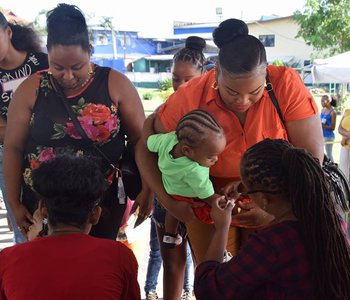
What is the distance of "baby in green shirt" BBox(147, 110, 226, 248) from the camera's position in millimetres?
1869

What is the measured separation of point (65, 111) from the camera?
81.8 inches

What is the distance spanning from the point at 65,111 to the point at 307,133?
1.16 metres

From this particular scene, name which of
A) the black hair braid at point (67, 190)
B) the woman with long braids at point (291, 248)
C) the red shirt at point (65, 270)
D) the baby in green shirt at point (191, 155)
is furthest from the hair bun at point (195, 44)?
the red shirt at point (65, 270)

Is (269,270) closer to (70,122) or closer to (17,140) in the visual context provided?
(70,122)

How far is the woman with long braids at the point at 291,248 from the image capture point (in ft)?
4.21

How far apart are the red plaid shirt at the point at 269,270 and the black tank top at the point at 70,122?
99 centimetres

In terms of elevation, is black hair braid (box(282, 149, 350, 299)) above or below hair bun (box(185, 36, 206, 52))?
below

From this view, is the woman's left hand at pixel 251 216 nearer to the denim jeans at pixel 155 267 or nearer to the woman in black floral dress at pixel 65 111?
the woman in black floral dress at pixel 65 111

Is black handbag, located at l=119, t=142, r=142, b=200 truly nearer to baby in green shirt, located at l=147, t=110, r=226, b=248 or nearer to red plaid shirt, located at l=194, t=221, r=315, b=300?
baby in green shirt, located at l=147, t=110, r=226, b=248

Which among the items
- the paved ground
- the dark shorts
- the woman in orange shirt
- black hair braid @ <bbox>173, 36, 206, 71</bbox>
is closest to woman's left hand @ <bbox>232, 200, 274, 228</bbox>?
the woman in orange shirt

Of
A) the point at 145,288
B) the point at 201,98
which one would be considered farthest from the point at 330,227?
the point at 145,288

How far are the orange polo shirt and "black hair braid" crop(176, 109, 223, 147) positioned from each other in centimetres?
9

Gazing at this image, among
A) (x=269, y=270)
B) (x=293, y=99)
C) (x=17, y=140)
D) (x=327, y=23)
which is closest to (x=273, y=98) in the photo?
(x=293, y=99)

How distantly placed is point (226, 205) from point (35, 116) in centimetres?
105
